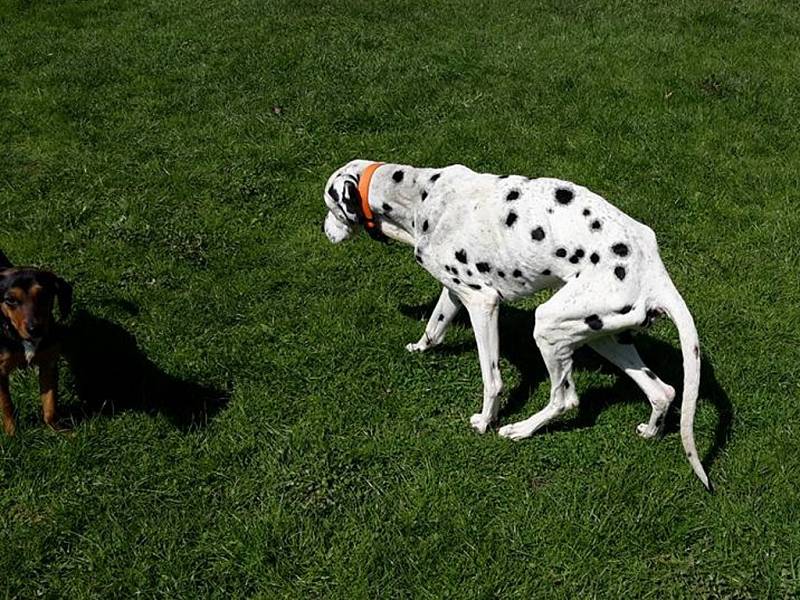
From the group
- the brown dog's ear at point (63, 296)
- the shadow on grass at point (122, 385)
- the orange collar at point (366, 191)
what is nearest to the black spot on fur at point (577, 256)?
the orange collar at point (366, 191)

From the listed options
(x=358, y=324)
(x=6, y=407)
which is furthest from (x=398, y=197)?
(x=6, y=407)

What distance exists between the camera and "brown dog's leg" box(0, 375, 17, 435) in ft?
15.9

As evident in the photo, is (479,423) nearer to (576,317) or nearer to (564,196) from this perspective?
(576,317)

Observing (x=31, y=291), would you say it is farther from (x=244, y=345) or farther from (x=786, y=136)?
(x=786, y=136)

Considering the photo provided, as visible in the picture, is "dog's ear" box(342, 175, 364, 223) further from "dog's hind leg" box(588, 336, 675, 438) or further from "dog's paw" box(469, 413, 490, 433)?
"dog's hind leg" box(588, 336, 675, 438)

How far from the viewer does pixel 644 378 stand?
16.4ft

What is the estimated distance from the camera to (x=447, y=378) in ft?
18.7

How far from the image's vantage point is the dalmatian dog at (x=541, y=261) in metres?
4.46

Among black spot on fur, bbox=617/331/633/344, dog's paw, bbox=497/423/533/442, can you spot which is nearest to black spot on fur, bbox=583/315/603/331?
black spot on fur, bbox=617/331/633/344

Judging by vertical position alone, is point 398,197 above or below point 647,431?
above

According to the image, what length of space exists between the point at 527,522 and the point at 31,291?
3239 mm

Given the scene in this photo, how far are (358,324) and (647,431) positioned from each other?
2346mm

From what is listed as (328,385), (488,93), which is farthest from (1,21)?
(328,385)

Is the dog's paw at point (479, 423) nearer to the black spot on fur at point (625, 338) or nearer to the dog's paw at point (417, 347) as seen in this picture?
the dog's paw at point (417, 347)
